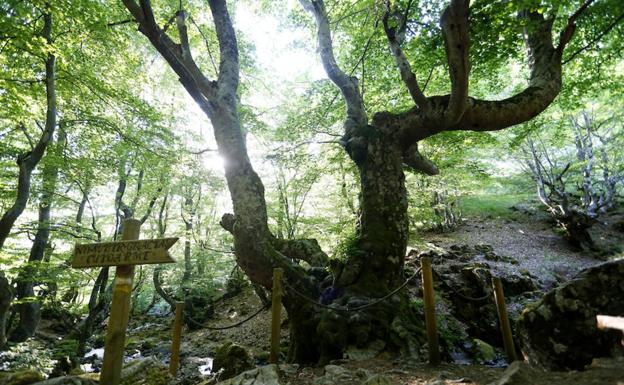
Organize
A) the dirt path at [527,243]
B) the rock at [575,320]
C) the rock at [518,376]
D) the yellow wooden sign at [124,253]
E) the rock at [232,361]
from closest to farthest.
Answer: the rock at [518,376]
the rock at [575,320]
the yellow wooden sign at [124,253]
the rock at [232,361]
the dirt path at [527,243]

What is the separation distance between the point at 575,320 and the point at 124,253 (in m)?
4.56

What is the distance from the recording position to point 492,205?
66.1 feet

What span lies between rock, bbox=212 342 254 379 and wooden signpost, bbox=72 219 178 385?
169 centimetres

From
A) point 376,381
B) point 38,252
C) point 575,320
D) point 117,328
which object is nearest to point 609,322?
point 575,320

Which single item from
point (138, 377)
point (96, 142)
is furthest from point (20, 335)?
point (138, 377)

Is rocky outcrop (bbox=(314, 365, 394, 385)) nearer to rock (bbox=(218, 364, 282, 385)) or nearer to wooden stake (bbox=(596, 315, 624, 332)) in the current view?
rock (bbox=(218, 364, 282, 385))

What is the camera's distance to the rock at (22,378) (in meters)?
3.78

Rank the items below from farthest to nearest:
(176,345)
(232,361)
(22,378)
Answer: (176,345) → (232,361) → (22,378)

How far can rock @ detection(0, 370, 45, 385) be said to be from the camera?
3.78 meters

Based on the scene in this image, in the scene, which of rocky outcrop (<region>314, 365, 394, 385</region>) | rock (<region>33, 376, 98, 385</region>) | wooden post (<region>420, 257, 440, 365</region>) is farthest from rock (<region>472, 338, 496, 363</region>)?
rock (<region>33, 376, 98, 385</region>)

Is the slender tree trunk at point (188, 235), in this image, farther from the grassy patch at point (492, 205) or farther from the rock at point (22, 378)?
the grassy patch at point (492, 205)

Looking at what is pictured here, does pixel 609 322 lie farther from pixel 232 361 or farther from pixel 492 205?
pixel 492 205

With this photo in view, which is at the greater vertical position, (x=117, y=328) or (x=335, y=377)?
(x=117, y=328)

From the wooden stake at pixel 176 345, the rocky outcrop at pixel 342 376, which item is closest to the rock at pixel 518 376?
the rocky outcrop at pixel 342 376
